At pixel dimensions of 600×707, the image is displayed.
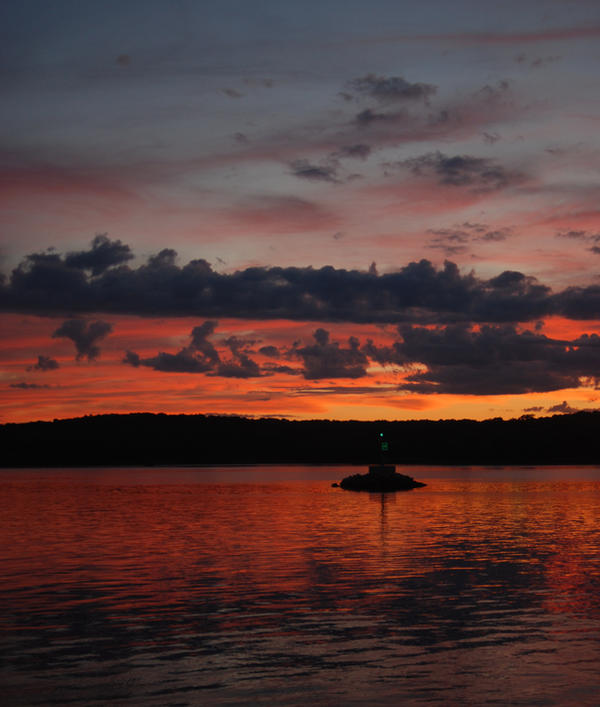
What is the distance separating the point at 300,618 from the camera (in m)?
29.3

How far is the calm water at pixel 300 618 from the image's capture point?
67.5 feet

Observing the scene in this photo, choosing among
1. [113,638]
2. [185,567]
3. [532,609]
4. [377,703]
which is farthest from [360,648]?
[185,567]

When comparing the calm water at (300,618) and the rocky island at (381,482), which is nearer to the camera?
the calm water at (300,618)

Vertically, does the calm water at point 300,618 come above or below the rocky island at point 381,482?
above

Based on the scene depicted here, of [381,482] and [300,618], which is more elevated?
[300,618]

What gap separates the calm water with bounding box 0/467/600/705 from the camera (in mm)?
20562

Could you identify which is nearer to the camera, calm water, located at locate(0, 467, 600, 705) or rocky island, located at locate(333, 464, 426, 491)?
calm water, located at locate(0, 467, 600, 705)

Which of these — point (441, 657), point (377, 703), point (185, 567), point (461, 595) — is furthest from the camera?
point (185, 567)

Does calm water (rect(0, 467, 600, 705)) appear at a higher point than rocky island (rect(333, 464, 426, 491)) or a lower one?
higher

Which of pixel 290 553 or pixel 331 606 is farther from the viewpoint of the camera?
pixel 290 553

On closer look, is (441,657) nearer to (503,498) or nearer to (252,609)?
(252,609)

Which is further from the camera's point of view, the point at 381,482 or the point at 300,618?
the point at 381,482

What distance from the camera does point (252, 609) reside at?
102 ft

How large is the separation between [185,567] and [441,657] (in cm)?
2296
